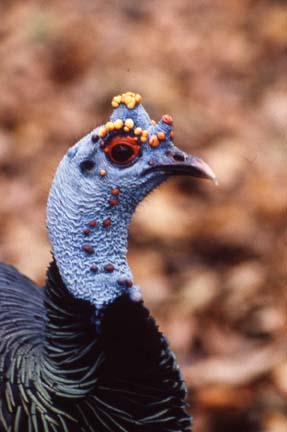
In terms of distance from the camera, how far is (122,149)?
7.50 feet

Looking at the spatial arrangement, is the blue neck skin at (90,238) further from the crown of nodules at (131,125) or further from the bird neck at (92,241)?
the crown of nodules at (131,125)

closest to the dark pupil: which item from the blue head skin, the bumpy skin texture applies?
the blue head skin

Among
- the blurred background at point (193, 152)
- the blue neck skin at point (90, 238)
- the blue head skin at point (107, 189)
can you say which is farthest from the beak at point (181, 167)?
the blurred background at point (193, 152)

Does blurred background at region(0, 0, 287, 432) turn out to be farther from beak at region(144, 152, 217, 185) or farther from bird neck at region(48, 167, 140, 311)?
beak at region(144, 152, 217, 185)

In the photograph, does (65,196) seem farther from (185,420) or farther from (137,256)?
(137,256)

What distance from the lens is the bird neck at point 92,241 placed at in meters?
2.31

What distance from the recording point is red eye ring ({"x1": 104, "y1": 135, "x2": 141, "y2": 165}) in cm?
228

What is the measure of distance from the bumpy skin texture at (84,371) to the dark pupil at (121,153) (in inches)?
12.6

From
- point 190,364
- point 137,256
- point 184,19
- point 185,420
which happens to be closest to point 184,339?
point 190,364

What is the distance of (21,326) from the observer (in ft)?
8.33

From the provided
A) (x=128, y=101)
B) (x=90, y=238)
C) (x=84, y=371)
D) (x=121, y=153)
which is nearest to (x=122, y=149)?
(x=121, y=153)

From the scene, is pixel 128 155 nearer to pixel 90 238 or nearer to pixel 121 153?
pixel 121 153

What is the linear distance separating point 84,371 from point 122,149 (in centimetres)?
56

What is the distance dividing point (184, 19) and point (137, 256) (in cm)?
251
